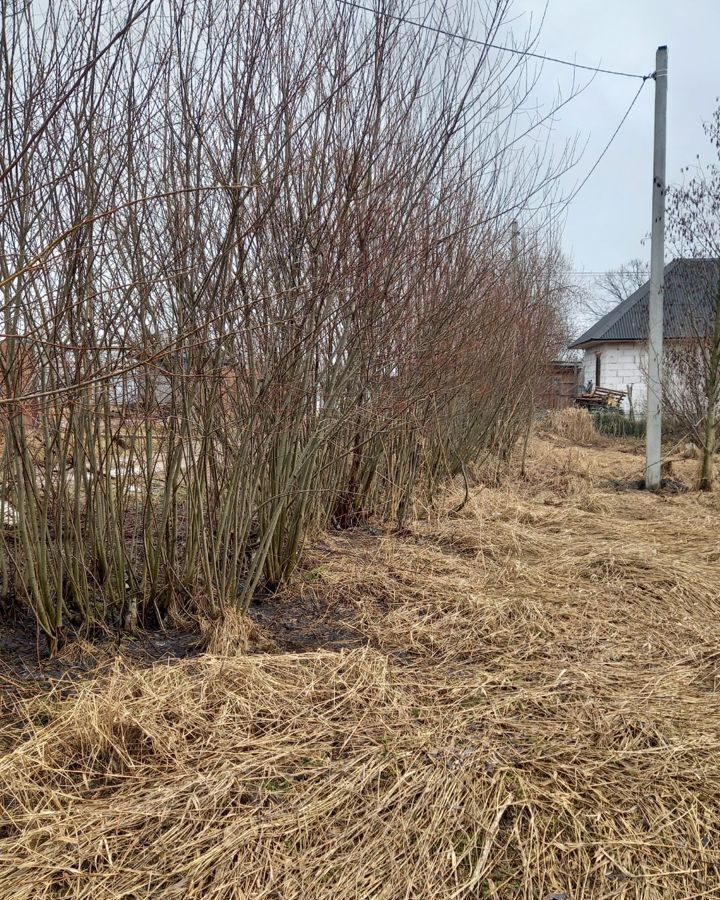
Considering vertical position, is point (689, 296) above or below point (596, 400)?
above

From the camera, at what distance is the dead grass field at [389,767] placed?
1736 millimetres

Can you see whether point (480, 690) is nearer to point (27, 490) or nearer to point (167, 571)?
point (167, 571)

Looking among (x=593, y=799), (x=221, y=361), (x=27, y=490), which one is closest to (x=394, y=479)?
(x=221, y=361)

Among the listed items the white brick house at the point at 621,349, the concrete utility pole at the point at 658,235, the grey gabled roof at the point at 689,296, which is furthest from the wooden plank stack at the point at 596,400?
the concrete utility pole at the point at 658,235

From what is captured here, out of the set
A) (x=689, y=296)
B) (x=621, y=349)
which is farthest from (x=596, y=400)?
(x=689, y=296)

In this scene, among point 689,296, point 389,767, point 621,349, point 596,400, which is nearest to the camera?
point 389,767

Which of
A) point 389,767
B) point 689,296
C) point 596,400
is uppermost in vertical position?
point 689,296

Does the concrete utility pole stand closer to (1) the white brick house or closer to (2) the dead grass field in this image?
(2) the dead grass field

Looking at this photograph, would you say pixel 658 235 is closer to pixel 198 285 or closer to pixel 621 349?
pixel 198 285

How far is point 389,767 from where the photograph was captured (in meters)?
2.10

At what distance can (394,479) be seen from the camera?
6000 millimetres

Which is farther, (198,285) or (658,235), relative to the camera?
(658,235)

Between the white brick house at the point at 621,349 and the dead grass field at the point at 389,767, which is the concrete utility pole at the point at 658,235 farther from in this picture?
the white brick house at the point at 621,349

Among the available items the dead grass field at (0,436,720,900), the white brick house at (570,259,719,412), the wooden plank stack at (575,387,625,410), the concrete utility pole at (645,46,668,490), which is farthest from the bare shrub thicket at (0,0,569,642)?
the wooden plank stack at (575,387,625,410)
